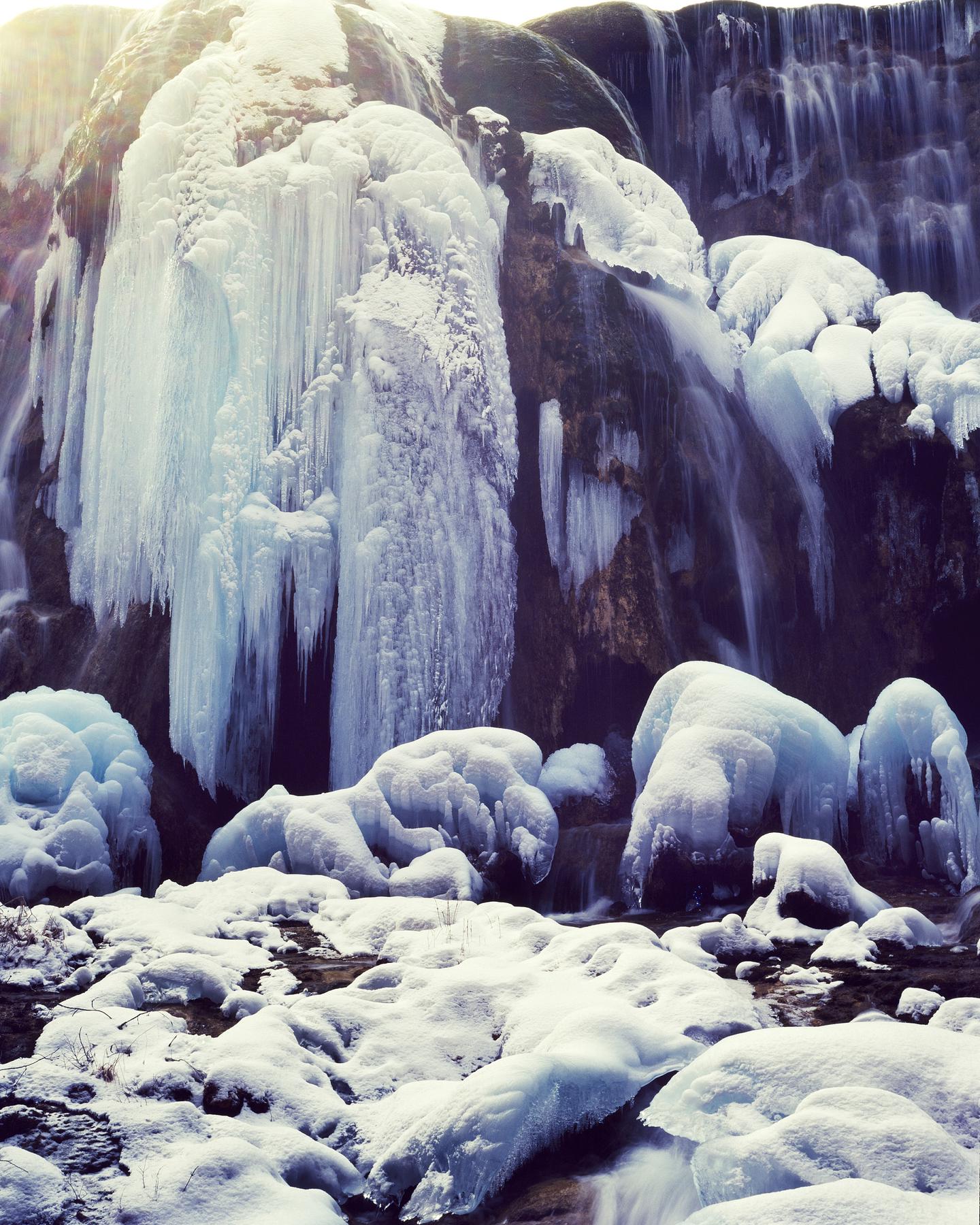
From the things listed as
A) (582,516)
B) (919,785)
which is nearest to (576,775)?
(582,516)

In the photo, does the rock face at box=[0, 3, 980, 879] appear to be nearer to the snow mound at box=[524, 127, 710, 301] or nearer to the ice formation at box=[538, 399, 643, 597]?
the ice formation at box=[538, 399, 643, 597]

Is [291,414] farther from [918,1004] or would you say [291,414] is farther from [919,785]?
[918,1004]

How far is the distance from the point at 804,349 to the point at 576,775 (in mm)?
6949

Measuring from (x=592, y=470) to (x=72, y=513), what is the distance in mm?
6426

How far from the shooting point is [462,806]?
1069cm

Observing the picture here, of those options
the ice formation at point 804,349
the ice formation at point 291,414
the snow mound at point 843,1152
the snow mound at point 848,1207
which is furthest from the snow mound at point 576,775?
the snow mound at point 848,1207

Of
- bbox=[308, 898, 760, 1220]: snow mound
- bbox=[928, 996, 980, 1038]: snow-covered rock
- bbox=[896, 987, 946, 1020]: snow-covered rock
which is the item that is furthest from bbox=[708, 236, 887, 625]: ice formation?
bbox=[928, 996, 980, 1038]: snow-covered rock

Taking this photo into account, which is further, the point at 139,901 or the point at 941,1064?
the point at 139,901

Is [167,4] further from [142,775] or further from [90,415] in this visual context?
[142,775]

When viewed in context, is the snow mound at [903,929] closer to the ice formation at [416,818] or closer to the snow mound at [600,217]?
the ice formation at [416,818]

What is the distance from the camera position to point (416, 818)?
1065 centimetres

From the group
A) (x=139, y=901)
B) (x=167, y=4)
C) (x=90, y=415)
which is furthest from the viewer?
(x=167, y=4)

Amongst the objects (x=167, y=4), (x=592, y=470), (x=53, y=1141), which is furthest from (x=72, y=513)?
(x=53, y=1141)

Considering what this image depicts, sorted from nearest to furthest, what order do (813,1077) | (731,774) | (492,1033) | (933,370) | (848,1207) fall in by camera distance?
→ 1. (848,1207)
2. (813,1077)
3. (492,1033)
4. (731,774)
5. (933,370)
